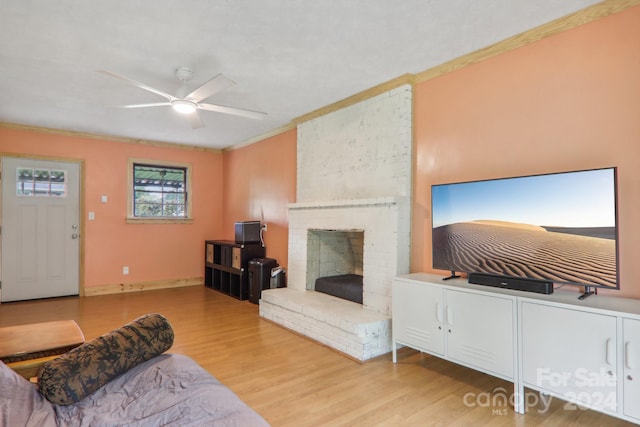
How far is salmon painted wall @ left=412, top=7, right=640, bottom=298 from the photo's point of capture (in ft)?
7.15

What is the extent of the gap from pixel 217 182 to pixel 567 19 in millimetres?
5765

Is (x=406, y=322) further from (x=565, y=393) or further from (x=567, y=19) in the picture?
(x=567, y=19)

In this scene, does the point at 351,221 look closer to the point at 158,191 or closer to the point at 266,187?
the point at 266,187

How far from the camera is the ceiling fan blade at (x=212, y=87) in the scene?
2.61 m

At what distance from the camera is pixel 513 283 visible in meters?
2.41

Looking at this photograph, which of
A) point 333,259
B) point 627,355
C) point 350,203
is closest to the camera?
point 627,355

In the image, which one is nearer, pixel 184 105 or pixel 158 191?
pixel 184 105

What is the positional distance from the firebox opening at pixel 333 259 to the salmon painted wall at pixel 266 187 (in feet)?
2.51

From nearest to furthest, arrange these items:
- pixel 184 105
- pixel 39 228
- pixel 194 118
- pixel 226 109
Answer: pixel 184 105 < pixel 226 109 < pixel 194 118 < pixel 39 228

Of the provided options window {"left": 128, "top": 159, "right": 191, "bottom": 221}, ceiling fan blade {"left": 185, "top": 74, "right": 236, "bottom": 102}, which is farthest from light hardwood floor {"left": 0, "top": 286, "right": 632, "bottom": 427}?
window {"left": 128, "top": 159, "right": 191, "bottom": 221}

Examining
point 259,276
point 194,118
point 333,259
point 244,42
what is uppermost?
point 244,42

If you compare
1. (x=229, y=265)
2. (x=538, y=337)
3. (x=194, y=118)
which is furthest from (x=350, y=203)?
(x=229, y=265)

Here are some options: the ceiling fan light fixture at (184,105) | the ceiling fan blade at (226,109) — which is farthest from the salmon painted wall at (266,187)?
the ceiling fan light fixture at (184,105)

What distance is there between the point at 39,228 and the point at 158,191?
174cm
